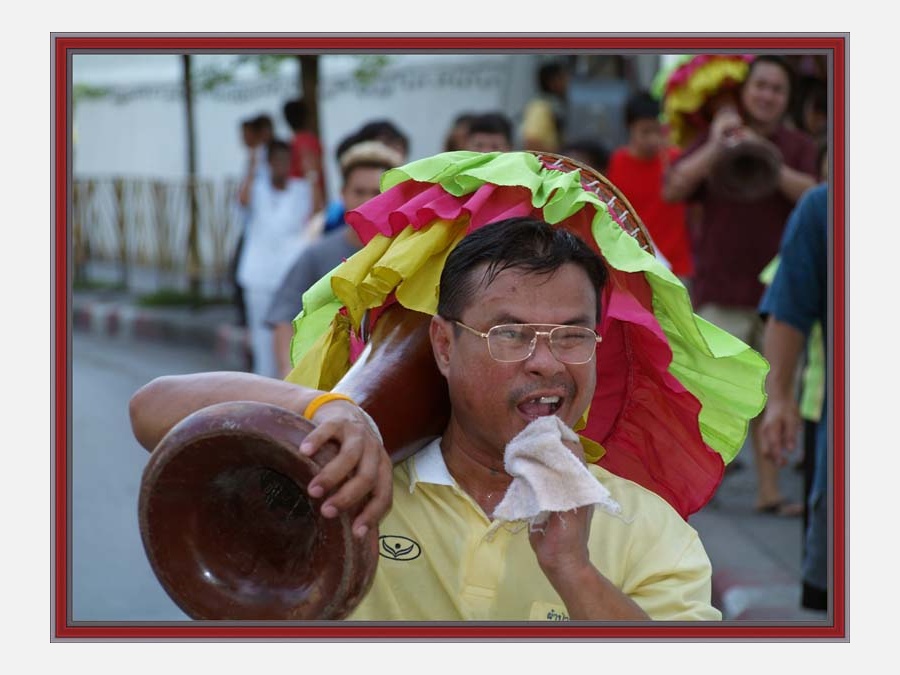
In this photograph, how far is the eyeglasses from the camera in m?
2.70

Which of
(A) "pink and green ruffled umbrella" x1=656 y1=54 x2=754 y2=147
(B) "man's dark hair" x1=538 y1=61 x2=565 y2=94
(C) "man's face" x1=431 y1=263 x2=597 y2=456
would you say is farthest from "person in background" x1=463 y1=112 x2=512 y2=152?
(B) "man's dark hair" x1=538 y1=61 x2=565 y2=94

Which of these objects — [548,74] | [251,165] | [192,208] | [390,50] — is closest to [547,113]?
[548,74]

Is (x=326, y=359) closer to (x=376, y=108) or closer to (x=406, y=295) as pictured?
(x=406, y=295)

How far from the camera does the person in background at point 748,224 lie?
23.2ft

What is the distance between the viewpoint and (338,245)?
585 centimetres

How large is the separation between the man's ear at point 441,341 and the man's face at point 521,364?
20mm

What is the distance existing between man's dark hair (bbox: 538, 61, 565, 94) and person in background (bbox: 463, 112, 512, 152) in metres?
4.84

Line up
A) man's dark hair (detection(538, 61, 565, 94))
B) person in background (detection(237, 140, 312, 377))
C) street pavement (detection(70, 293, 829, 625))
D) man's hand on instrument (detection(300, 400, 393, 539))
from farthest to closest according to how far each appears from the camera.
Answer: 1. man's dark hair (detection(538, 61, 565, 94))
2. person in background (detection(237, 140, 312, 377))
3. street pavement (detection(70, 293, 829, 625))
4. man's hand on instrument (detection(300, 400, 393, 539))

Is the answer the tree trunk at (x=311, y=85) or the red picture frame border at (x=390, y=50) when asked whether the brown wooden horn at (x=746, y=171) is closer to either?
the red picture frame border at (x=390, y=50)

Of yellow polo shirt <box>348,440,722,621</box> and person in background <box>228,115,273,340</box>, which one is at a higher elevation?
person in background <box>228,115,273,340</box>

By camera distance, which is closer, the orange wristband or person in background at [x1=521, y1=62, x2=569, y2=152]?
the orange wristband

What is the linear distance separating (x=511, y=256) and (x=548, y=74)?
9561mm

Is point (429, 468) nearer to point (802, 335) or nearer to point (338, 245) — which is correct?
point (802, 335)

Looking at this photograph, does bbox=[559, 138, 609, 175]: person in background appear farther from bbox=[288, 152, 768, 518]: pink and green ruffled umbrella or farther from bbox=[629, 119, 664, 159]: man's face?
bbox=[288, 152, 768, 518]: pink and green ruffled umbrella
